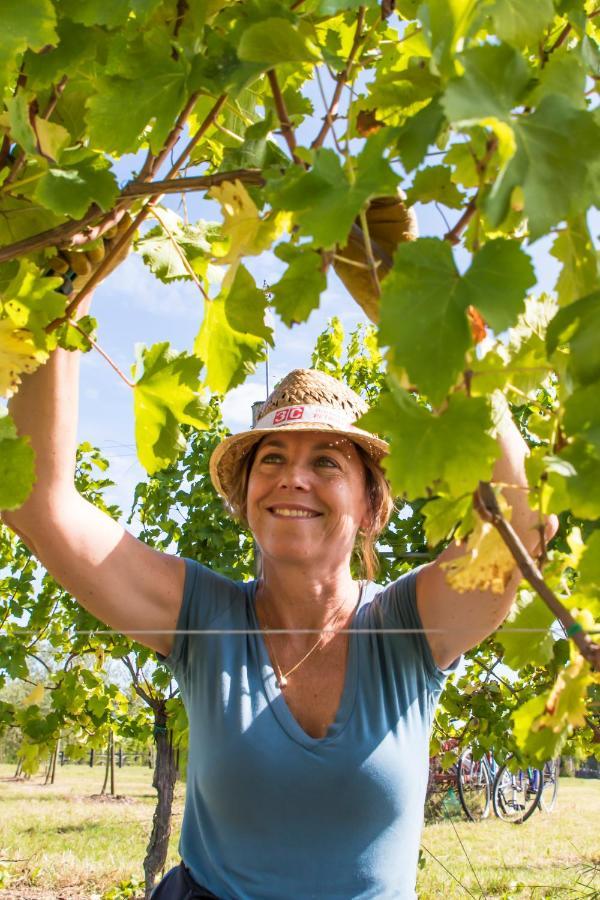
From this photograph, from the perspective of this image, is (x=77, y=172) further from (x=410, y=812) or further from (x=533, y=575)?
(x=410, y=812)

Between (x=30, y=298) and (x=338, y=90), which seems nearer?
(x=338, y=90)

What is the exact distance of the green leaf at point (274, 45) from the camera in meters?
0.75

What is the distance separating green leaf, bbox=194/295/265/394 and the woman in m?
0.33

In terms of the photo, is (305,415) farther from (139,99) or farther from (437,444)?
(437,444)

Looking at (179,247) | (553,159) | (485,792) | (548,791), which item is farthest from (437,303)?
(548,791)

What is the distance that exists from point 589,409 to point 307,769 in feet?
3.90

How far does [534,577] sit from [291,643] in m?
1.35

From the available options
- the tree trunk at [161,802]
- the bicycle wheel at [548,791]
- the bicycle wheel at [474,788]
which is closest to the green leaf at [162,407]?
the tree trunk at [161,802]

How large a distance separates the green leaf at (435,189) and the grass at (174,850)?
4.52 meters

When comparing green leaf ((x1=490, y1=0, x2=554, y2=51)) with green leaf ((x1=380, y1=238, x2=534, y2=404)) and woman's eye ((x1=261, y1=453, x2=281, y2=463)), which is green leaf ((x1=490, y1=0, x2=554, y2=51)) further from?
woman's eye ((x1=261, y1=453, x2=281, y2=463))

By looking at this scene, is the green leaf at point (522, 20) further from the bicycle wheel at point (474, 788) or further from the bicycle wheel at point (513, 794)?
the bicycle wheel at point (474, 788)

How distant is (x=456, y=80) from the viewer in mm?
550

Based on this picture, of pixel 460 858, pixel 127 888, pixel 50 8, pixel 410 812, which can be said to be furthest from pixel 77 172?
pixel 460 858

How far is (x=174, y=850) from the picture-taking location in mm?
8961
